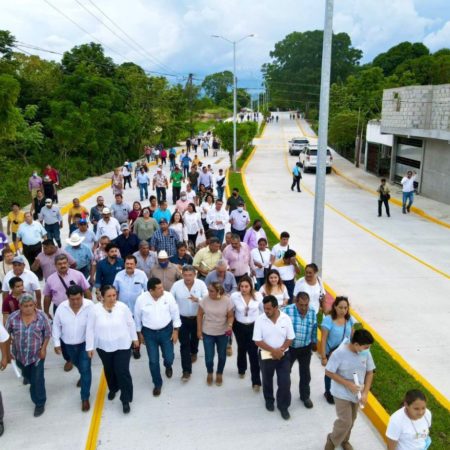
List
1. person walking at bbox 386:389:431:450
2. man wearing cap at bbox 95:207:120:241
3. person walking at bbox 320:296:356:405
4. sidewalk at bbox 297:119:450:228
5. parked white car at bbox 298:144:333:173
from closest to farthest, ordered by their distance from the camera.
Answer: person walking at bbox 386:389:431:450
person walking at bbox 320:296:356:405
man wearing cap at bbox 95:207:120:241
sidewalk at bbox 297:119:450:228
parked white car at bbox 298:144:333:173

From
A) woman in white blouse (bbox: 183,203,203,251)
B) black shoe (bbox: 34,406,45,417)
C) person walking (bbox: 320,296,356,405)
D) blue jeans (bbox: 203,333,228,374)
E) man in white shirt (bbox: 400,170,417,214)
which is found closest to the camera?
person walking (bbox: 320,296,356,405)

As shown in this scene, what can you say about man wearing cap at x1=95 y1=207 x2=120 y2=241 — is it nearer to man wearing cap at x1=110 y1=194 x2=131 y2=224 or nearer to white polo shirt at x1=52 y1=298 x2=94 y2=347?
man wearing cap at x1=110 y1=194 x2=131 y2=224

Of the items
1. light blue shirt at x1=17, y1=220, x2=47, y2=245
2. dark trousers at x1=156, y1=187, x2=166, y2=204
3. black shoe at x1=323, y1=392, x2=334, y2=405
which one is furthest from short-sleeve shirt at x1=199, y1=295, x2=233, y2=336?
dark trousers at x1=156, y1=187, x2=166, y2=204

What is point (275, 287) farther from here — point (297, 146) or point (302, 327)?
point (297, 146)

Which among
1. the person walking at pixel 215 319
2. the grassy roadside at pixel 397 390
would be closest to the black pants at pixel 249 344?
the person walking at pixel 215 319

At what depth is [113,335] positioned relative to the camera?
553 centimetres

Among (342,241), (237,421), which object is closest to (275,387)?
(237,421)

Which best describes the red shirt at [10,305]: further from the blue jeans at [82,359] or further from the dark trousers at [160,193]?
the dark trousers at [160,193]

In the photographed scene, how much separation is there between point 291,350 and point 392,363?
205 centimetres

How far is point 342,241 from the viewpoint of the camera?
14461mm

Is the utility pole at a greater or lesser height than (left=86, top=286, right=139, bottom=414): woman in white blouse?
greater

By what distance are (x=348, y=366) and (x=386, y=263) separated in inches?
315

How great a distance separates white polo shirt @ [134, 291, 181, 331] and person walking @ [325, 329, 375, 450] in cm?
207

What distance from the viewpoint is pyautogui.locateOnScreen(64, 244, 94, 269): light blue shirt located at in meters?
7.91
